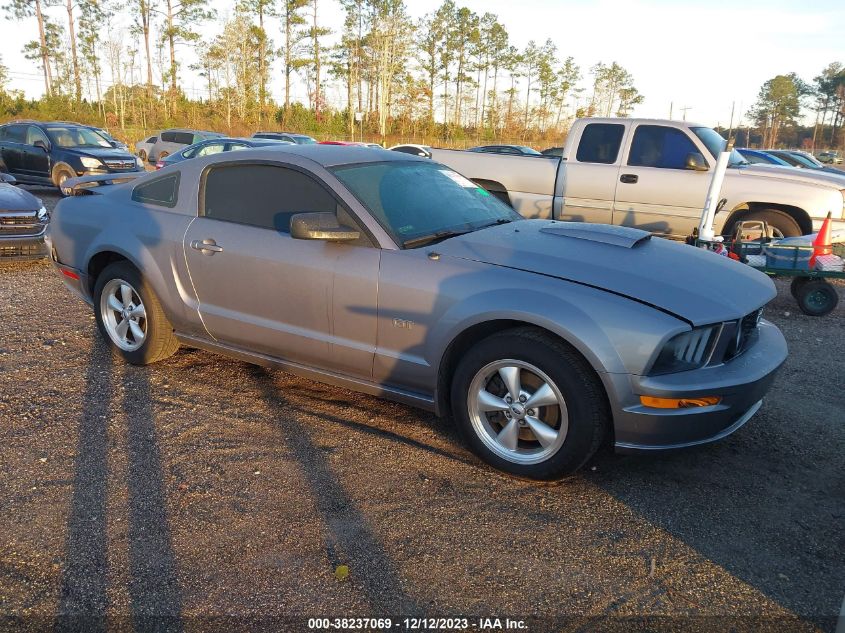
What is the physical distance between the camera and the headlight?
303cm

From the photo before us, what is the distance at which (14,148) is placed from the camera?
52.0ft

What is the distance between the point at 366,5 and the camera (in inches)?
2029

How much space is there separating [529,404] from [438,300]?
706 mm

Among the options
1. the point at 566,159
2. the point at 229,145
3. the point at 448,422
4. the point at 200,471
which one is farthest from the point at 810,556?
the point at 229,145

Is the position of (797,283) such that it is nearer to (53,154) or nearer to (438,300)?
(438,300)

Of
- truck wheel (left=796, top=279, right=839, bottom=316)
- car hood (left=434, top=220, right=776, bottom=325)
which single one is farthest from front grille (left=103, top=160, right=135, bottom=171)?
truck wheel (left=796, top=279, right=839, bottom=316)

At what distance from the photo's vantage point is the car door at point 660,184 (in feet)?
27.1

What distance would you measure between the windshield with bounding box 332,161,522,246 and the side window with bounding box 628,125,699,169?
187 inches

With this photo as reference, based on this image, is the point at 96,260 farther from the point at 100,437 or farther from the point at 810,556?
the point at 810,556

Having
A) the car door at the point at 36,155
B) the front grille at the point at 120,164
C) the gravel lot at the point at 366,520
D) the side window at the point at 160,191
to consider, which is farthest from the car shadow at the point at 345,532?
the car door at the point at 36,155

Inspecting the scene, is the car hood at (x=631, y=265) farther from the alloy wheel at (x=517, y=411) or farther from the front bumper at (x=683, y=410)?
the alloy wheel at (x=517, y=411)

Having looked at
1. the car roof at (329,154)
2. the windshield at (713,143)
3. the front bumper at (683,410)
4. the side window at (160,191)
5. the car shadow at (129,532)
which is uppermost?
the windshield at (713,143)

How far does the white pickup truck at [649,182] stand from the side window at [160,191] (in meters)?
5.23

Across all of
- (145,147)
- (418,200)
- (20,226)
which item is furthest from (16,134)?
(418,200)
